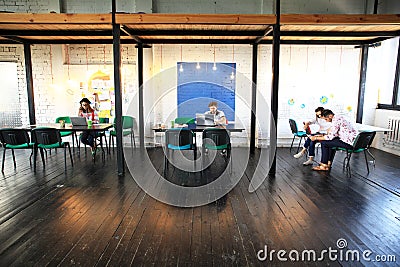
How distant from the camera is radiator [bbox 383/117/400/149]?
7453mm

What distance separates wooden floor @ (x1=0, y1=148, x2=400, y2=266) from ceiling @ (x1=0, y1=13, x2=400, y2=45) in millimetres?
2844

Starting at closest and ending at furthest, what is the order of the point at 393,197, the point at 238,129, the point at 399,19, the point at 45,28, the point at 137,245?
1. the point at 137,245
2. the point at 393,197
3. the point at 399,19
4. the point at 238,129
5. the point at 45,28

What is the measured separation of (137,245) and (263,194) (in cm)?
224

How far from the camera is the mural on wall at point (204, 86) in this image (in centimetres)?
818

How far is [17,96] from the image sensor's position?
8.41m

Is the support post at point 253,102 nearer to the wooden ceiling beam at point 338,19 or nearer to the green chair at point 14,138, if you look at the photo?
the wooden ceiling beam at point 338,19

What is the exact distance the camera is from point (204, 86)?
27.1 ft

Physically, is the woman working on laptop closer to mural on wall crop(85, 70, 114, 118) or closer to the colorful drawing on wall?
mural on wall crop(85, 70, 114, 118)

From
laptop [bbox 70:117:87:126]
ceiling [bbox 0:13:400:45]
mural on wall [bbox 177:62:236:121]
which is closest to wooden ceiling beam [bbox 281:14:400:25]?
ceiling [bbox 0:13:400:45]

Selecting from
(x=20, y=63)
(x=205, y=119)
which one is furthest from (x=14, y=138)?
(x=205, y=119)

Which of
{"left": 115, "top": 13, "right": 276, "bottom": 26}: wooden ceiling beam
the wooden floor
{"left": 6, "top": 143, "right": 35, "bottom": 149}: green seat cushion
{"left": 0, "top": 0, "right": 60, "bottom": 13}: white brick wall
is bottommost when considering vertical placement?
the wooden floor

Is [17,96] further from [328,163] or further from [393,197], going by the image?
[393,197]

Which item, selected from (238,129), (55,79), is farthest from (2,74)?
(238,129)

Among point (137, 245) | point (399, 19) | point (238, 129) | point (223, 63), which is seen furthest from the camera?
point (223, 63)
